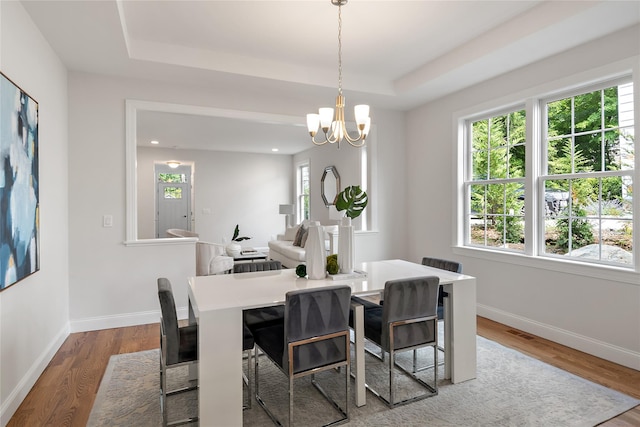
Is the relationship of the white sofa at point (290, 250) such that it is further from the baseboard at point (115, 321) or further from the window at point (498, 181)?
the baseboard at point (115, 321)

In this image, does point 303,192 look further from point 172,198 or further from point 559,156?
point 559,156

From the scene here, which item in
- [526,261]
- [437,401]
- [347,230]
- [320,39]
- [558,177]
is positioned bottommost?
[437,401]

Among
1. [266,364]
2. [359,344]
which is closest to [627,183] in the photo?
[359,344]

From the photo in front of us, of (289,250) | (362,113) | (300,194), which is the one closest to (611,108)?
(362,113)

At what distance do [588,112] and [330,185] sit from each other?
4961 millimetres

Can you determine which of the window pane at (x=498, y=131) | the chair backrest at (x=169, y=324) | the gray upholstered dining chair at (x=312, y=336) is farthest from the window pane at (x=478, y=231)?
the chair backrest at (x=169, y=324)

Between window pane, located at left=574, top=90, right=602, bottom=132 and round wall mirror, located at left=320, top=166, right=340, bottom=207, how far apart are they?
4.47m

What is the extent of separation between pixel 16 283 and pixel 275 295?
63.8 inches

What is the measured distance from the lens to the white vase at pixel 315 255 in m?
2.48

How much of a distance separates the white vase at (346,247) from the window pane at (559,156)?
2.21 m

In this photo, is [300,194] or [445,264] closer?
[445,264]

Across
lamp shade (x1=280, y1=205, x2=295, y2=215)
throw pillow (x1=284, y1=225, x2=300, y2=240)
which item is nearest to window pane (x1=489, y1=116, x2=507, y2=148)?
throw pillow (x1=284, y1=225, x2=300, y2=240)

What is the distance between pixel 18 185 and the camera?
2.27 metres

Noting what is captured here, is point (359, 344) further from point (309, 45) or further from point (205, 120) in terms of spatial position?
point (205, 120)
